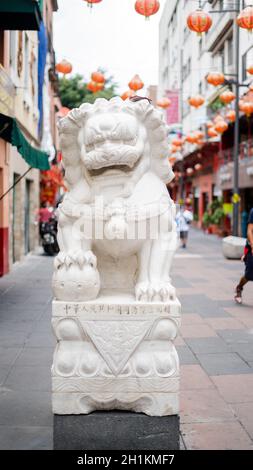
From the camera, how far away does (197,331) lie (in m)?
6.65

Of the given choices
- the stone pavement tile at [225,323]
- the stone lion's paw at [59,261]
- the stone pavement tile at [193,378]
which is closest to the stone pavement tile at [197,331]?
the stone pavement tile at [225,323]

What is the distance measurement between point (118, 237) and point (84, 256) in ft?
0.76

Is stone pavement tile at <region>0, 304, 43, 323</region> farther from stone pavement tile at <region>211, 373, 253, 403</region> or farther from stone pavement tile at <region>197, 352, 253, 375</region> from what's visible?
stone pavement tile at <region>211, 373, 253, 403</region>

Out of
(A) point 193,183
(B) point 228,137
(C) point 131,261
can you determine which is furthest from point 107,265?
(A) point 193,183

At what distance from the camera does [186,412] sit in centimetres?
399

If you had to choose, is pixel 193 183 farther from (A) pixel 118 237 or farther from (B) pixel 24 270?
(A) pixel 118 237

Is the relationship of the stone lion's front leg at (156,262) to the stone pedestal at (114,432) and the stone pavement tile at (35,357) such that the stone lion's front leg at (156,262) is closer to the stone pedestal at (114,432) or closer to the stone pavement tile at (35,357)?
the stone pedestal at (114,432)

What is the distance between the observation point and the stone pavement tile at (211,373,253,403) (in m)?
4.29

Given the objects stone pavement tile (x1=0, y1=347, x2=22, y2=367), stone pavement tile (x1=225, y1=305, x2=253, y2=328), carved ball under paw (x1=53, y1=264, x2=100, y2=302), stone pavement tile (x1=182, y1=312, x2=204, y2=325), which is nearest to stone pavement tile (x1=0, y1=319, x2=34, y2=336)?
stone pavement tile (x1=0, y1=347, x2=22, y2=367)

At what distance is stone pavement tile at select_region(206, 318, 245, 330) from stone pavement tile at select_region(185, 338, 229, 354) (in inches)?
25.2

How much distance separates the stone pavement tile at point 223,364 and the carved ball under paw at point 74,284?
221cm

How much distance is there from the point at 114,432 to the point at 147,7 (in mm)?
7681

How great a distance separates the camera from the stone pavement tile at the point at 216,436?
3.42 meters

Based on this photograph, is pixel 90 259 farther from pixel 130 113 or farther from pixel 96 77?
pixel 96 77
